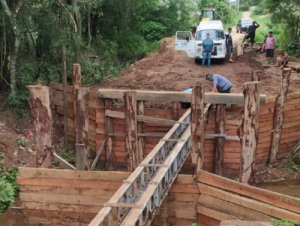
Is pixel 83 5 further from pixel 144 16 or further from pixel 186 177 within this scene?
pixel 186 177

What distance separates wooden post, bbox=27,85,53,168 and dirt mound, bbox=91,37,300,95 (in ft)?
22.5

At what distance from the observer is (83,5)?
1692 cm

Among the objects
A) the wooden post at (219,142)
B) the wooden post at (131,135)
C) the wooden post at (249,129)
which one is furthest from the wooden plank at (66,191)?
the wooden post at (219,142)

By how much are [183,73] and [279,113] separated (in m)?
6.13

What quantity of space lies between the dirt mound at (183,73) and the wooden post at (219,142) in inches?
123

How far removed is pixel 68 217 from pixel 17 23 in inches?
293

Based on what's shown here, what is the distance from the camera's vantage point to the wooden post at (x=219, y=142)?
9.81 m

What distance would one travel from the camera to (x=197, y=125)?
7148 mm


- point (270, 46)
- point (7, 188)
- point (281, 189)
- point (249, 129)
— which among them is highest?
point (270, 46)

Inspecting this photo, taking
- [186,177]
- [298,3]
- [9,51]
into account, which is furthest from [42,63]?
[298,3]

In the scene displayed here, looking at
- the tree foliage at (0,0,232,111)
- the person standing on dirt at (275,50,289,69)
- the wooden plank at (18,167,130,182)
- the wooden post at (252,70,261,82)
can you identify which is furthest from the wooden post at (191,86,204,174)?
the person standing on dirt at (275,50,289,69)

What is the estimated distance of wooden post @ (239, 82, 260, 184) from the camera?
22.8 ft

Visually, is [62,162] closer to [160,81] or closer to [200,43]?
[160,81]

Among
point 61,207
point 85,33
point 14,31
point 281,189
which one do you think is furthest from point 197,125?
point 85,33
